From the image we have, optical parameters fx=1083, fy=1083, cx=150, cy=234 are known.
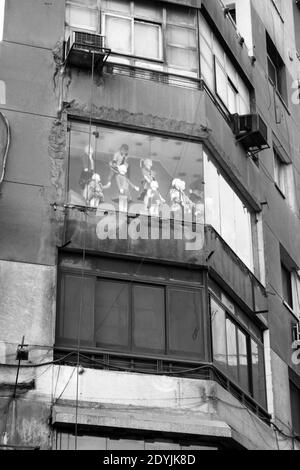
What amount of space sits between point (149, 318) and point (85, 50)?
5.41 m

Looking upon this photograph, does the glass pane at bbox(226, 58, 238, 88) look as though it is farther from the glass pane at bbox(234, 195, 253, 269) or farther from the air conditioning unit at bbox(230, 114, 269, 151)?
the glass pane at bbox(234, 195, 253, 269)

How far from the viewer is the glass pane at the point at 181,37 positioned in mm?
22828

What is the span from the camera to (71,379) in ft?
61.7

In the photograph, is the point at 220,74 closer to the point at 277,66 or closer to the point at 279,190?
the point at 279,190

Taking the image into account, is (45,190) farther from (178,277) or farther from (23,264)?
(178,277)

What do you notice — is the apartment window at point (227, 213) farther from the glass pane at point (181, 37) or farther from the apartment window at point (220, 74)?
the glass pane at point (181, 37)

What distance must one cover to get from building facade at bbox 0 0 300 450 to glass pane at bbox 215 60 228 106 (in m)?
0.05

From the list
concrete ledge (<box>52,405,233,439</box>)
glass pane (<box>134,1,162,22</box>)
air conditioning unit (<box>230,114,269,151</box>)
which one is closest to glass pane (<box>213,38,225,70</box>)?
air conditioning unit (<box>230,114,269,151</box>)

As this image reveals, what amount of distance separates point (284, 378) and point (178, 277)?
15.3 ft

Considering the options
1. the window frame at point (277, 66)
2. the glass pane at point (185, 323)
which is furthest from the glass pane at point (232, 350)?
the window frame at point (277, 66)

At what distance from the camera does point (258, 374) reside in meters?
22.6

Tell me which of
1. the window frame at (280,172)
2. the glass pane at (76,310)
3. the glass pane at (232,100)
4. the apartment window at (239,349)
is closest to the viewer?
the glass pane at (76,310)

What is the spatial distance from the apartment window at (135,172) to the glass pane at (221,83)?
2191mm

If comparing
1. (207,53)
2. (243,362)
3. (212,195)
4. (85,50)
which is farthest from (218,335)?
(207,53)
